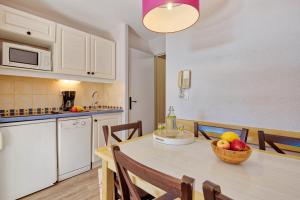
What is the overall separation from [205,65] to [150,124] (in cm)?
187

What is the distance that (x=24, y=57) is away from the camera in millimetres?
1757

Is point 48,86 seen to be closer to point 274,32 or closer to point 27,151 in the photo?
point 27,151

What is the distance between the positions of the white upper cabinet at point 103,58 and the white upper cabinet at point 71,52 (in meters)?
0.09

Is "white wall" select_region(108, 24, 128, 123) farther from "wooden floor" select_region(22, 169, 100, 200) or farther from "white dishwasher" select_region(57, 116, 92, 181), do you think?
"wooden floor" select_region(22, 169, 100, 200)

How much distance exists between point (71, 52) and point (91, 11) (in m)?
0.69

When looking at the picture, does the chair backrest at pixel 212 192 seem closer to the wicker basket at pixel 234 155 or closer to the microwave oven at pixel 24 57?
the wicker basket at pixel 234 155

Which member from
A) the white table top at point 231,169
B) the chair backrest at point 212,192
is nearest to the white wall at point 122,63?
the white table top at point 231,169

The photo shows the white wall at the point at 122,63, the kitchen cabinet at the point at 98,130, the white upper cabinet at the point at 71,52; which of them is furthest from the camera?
the white wall at the point at 122,63

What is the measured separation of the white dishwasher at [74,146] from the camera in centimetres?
192

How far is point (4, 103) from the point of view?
1.87 meters

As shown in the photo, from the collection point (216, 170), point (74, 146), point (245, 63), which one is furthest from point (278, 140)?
point (74, 146)

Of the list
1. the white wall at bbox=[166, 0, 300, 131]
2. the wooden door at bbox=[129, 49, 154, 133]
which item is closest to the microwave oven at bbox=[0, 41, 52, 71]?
the wooden door at bbox=[129, 49, 154, 133]

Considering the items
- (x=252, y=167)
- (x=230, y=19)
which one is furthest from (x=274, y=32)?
(x=252, y=167)

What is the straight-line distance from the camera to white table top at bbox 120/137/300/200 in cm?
58
